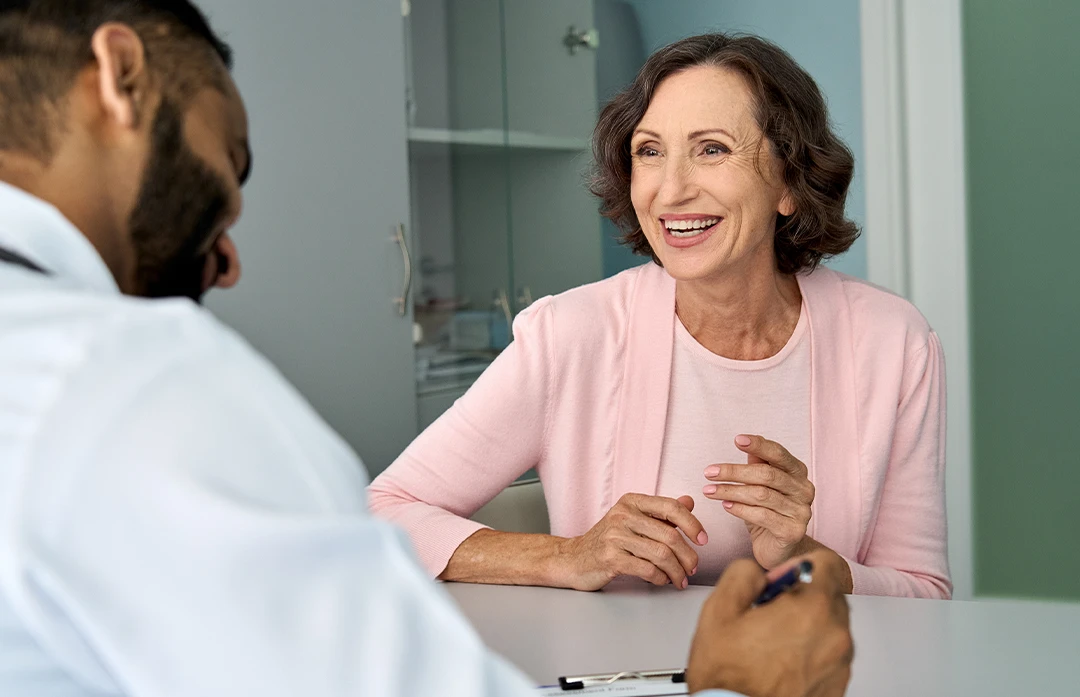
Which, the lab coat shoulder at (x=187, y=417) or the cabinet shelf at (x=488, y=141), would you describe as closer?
the lab coat shoulder at (x=187, y=417)

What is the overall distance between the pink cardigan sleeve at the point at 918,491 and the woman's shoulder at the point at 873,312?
28 mm

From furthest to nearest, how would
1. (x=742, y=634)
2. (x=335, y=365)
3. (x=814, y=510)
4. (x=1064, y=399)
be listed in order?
(x=335, y=365) → (x=1064, y=399) → (x=814, y=510) → (x=742, y=634)

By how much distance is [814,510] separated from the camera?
1.47 meters

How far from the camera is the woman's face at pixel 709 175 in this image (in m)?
1.54

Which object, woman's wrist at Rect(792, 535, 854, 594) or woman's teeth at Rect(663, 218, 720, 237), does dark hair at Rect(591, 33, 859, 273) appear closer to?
woman's teeth at Rect(663, 218, 720, 237)

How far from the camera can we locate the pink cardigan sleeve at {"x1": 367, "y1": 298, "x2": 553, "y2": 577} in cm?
146

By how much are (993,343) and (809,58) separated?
3.11ft

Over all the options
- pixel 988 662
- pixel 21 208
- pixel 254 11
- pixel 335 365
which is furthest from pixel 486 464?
pixel 254 11

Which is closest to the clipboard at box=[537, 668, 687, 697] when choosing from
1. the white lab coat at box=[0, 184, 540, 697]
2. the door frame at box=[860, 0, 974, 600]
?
the white lab coat at box=[0, 184, 540, 697]

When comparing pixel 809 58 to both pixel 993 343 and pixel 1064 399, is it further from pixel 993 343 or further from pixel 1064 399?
pixel 1064 399

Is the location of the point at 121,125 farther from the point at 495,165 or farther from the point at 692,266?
the point at 495,165

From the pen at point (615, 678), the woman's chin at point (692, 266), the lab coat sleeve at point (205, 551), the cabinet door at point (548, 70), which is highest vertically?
the cabinet door at point (548, 70)

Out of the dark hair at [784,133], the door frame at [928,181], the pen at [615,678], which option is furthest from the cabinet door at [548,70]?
the pen at [615,678]

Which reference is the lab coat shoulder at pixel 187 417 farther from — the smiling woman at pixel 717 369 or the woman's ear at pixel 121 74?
the smiling woman at pixel 717 369
